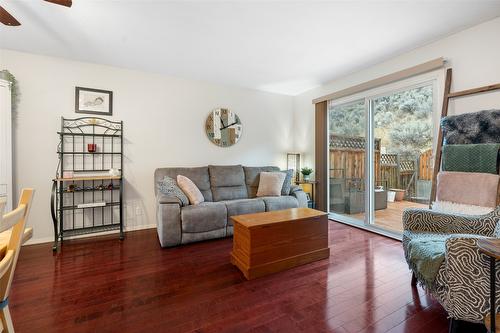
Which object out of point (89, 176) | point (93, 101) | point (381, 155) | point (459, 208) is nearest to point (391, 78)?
point (381, 155)

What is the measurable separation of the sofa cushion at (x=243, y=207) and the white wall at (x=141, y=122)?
117 centimetres

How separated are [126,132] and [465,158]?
410cm

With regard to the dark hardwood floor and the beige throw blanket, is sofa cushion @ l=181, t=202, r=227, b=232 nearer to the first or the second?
the dark hardwood floor

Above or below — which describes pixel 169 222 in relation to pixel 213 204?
below

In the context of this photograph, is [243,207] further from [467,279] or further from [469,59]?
[469,59]

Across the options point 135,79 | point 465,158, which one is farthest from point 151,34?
point 465,158

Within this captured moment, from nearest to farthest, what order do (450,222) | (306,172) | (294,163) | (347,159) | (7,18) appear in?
(7,18)
(450,222)
(347,159)
(306,172)
(294,163)

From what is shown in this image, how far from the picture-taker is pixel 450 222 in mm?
1800

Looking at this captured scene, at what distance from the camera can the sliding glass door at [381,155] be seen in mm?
2992

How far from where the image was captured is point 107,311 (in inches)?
64.0

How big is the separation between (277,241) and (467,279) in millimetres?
1342

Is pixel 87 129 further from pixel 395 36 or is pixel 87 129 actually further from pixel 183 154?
pixel 395 36

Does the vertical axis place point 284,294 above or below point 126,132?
below

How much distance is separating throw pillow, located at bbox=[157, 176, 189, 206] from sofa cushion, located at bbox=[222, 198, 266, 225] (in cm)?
56
